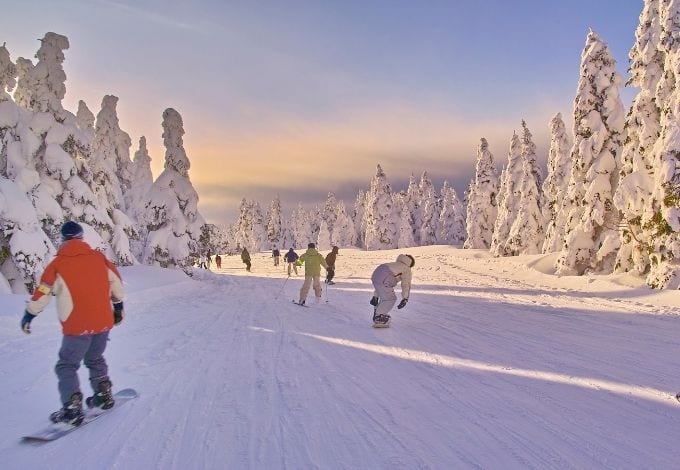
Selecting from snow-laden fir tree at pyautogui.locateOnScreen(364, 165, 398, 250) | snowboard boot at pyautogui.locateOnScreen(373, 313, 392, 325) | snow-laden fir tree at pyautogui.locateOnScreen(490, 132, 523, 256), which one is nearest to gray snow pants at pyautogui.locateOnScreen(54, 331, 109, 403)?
snowboard boot at pyautogui.locateOnScreen(373, 313, 392, 325)

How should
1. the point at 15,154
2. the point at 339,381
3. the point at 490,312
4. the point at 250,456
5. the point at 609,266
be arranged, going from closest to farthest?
the point at 250,456, the point at 339,381, the point at 490,312, the point at 15,154, the point at 609,266

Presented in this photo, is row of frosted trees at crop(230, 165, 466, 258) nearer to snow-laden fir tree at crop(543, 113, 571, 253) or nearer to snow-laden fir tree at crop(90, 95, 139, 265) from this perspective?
snow-laden fir tree at crop(543, 113, 571, 253)

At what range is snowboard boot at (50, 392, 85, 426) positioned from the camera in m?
4.44

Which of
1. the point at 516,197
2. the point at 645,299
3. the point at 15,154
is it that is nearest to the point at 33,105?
the point at 15,154

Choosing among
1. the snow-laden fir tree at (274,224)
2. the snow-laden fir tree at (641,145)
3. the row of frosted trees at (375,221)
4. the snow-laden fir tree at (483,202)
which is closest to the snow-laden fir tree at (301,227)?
the row of frosted trees at (375,221)

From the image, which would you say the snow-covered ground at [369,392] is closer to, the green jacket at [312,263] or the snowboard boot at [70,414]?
the snowboard boot at [70,414]

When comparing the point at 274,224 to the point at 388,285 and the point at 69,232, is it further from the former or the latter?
the point at 69,232

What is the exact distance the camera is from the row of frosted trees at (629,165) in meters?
16.4

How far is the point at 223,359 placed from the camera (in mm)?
7160

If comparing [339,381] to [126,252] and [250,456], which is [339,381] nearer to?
[250,456]

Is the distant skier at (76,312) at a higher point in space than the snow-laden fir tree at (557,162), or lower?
lower

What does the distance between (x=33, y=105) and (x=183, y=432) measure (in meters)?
22.0

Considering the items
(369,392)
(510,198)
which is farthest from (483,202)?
(369,392)

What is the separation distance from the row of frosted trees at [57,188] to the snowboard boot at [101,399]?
1018 cm
